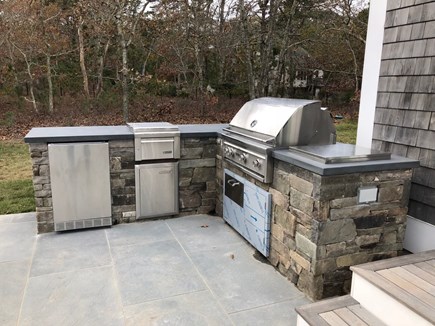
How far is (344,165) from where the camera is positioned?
7.92ft

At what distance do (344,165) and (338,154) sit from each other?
167mm

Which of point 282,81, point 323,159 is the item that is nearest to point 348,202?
point 323,159

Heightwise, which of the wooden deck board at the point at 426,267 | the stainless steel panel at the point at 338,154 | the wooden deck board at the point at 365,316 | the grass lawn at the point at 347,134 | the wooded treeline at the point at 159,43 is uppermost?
the wooded treeline at the point at 159,43

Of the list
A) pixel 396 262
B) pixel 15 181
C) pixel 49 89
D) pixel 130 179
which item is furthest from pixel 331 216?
pixel 49 89

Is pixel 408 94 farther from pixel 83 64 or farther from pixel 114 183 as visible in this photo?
pixel 83 64

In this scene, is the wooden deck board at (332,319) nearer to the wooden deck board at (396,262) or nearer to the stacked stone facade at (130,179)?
the wooden deck board at (396,262)

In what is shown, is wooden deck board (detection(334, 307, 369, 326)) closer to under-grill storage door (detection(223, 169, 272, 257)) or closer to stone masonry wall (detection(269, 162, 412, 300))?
stone masonry wall (detection(269, 162, 412, 300))

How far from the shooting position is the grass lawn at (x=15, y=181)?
426 cm

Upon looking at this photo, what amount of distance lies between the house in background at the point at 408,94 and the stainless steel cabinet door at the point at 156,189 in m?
2.04

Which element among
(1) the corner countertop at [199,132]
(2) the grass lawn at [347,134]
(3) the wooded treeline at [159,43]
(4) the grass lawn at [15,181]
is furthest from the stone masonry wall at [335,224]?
(3) the wooded treeline at [159,43]

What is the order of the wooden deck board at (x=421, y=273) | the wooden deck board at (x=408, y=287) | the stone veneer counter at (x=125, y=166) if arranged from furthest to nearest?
the stone veneer counter at (x=125, y=166) < the wooden deck board at (x=421, y=273) < the wooden deck board at (x=408, y=287)

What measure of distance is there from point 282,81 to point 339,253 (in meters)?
12.3

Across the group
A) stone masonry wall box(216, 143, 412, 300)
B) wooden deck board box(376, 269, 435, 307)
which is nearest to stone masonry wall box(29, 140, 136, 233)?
stone masonry wall box(216, 143, 412, 300)

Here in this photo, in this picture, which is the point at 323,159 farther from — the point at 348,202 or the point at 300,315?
the point at 300,315
